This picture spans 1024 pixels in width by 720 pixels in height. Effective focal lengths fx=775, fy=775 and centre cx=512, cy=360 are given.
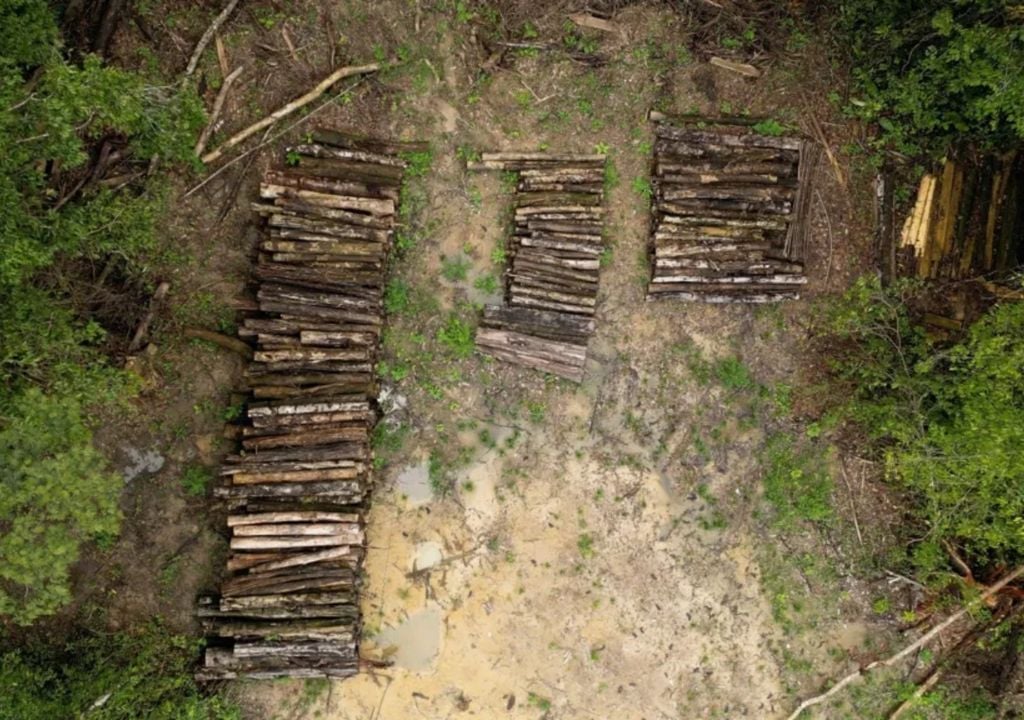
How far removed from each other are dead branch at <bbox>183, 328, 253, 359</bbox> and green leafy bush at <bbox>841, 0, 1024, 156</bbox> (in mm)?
9528

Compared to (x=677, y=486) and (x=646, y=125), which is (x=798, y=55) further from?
(x=677, y=486)

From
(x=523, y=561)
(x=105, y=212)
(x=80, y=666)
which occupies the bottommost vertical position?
(x=80, y=666)

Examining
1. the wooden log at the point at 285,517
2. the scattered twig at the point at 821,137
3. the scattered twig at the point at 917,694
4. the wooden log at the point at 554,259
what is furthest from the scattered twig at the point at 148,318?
the scattered twig at the point at 917,694

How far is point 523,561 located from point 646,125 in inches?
262

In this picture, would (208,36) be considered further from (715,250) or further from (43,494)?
(715,250)

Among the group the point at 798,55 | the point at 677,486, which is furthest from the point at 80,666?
the point at 798,55

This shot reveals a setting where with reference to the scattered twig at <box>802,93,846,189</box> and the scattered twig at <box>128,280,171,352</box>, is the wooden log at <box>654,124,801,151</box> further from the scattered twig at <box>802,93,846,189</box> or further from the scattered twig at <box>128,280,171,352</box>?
the scattered twig at <box>128,280,171,352</box>

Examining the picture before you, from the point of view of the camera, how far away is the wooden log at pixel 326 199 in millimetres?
10528

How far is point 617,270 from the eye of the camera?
37.6 ft

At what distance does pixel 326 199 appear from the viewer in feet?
34.7

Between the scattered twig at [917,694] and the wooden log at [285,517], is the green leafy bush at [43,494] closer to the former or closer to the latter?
the wooden log at [285,517]

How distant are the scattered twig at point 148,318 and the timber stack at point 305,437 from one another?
1368mm

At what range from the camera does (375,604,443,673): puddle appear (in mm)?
11211

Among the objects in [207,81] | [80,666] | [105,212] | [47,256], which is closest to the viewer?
[47,256]
